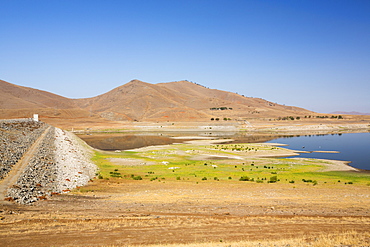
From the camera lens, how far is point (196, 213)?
53.1ft

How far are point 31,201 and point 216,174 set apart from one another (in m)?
19.3

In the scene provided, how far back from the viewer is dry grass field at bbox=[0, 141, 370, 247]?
12.0m

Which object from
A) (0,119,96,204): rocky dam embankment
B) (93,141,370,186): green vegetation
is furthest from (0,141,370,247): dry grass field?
(0,119,96,204): rocky dam embankment

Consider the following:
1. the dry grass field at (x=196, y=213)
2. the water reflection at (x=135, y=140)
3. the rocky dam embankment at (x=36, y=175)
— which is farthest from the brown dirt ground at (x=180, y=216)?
the water reflection at (x=135, y=140)

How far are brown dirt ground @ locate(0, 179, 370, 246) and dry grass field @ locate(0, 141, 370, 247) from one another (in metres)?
0.04

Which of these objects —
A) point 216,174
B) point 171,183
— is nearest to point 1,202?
point 171,183

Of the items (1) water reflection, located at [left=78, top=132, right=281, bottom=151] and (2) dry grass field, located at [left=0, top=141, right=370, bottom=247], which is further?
(1) water reflection, located at [left=78, top=132, right=281, bottom=151]

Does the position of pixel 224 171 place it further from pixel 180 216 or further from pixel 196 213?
pixel 180 216

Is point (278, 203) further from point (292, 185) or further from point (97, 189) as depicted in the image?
point (97, 189)

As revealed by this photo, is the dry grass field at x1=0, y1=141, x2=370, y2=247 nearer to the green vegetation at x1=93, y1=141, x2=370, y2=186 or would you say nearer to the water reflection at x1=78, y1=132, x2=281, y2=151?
the green vegetation at x1=93, y1=141, x2=370, y2=186

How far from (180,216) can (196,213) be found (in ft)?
4.24

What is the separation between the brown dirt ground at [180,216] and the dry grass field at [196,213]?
4 cm

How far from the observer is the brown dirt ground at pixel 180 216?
12195mm

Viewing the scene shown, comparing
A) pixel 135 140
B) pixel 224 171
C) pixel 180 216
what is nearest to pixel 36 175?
pixel 180 216
